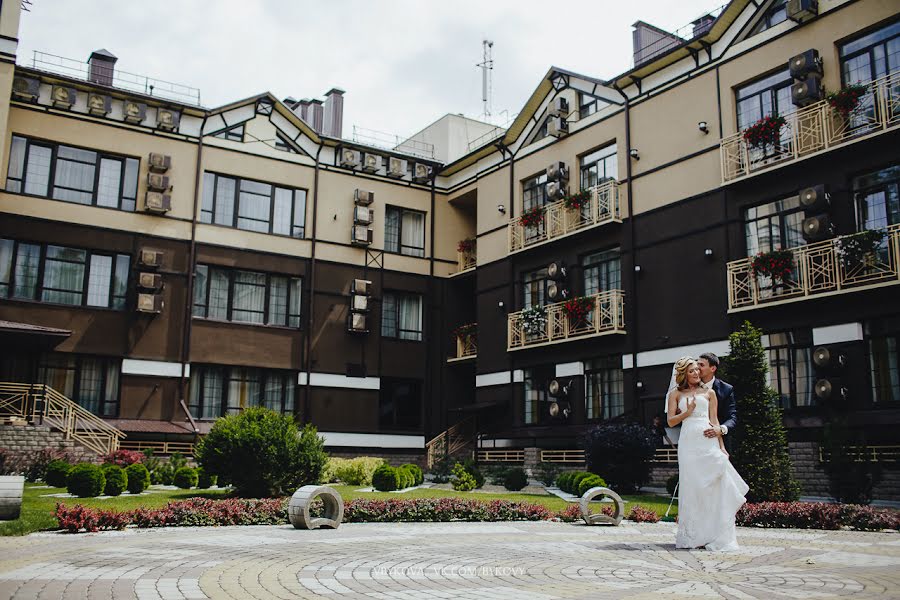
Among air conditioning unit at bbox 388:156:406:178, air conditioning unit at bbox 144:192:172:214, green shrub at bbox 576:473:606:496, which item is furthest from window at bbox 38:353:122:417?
green shrub at bbox 576:473:606:496

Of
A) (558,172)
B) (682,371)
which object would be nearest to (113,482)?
(682,371)

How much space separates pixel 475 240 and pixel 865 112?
17460mm

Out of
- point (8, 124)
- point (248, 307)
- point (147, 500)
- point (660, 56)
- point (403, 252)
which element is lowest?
point (147, 500)

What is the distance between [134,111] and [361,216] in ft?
29.9

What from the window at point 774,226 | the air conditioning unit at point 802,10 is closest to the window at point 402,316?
the window at point 774,226

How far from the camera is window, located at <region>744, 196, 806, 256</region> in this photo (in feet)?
70.1

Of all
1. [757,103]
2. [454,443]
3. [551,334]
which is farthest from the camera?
[454,443]

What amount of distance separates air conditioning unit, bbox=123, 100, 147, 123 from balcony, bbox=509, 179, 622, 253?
13717 millimetres

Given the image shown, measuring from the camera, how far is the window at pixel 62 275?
1037 inches

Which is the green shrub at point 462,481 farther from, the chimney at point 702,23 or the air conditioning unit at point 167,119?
the air conditioning unit at point 167,119

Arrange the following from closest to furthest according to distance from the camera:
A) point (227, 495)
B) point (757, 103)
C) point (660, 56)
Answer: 1. point (227, 495)
2. point (757, 103)
3. point (660, 56)

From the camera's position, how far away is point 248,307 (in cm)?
3042

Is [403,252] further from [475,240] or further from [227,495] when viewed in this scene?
[227,495]

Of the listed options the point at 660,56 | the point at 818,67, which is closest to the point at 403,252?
the point at 660,56
